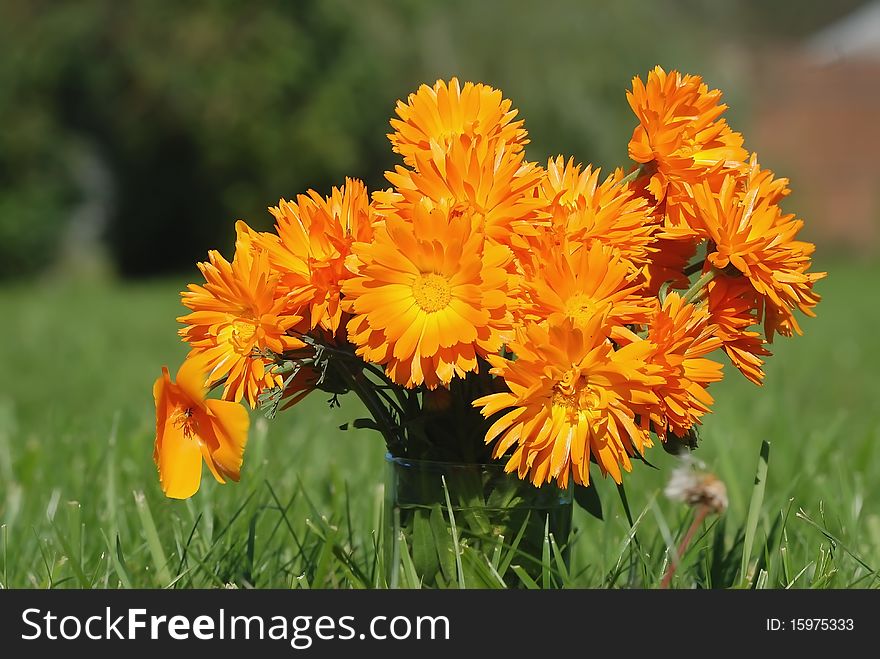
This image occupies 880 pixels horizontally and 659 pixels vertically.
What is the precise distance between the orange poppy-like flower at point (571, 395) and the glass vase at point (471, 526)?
140 mm

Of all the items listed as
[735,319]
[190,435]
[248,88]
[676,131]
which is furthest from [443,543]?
[248,88]

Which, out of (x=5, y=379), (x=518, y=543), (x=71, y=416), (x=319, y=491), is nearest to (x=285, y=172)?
(x=5, y=379)

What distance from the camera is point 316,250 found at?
1.15 meters

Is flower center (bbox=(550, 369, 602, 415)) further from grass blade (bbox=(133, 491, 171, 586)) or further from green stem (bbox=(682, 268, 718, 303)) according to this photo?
grass blade (bbox=(133, 491, 171, 586))

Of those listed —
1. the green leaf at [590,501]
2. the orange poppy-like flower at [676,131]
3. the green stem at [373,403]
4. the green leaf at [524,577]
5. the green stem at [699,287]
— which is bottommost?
the green leaf at [524,577]

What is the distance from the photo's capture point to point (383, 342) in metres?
1.08

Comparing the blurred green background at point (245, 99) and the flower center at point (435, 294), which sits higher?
the blurred green background at point (245, 99)

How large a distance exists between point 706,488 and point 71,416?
194 cm

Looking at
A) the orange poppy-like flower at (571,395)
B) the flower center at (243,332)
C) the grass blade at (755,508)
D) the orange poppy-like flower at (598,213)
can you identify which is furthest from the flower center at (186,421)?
the grass blade at (755,508)

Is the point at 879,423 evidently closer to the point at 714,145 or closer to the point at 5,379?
the point at 714,145

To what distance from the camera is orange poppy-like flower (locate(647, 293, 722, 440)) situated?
109cm

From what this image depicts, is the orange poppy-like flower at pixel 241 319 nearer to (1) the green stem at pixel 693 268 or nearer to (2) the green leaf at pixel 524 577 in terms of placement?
(2) the green leaf at pixel 524 577

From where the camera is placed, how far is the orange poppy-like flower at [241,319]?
1.11 m

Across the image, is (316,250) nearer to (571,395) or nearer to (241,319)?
(241,319)
